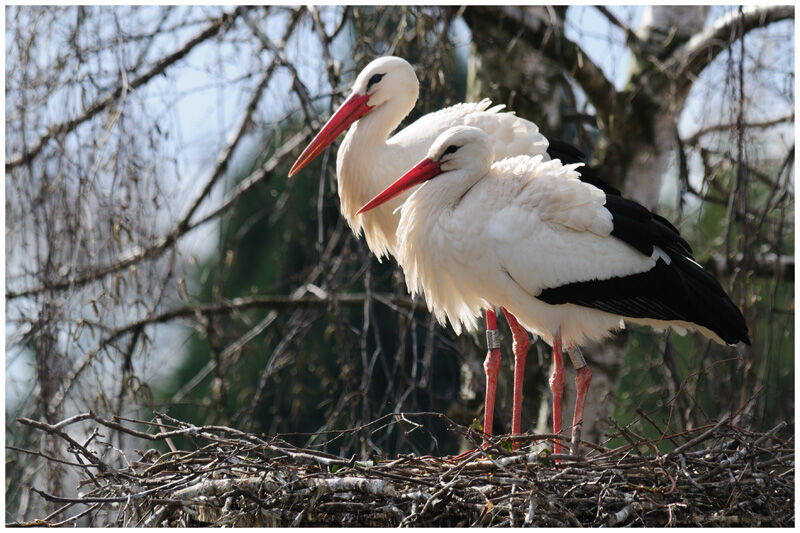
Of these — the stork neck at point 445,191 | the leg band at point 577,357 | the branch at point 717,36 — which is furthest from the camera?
the branch at point 717,36

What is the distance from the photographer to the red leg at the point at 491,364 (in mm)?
4379

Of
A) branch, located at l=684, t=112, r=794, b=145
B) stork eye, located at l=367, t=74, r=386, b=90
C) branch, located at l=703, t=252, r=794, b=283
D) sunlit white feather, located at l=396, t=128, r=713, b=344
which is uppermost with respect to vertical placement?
branch, located at l=684, t=112, r=794, b=145

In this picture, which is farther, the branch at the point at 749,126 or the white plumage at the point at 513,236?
the branch at the point at 749,126

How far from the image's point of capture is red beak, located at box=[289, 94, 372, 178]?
173 inches

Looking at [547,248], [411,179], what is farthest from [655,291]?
[411,179]

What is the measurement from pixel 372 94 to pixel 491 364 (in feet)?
4.23

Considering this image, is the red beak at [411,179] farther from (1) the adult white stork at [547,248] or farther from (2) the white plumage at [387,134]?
(2) the white plumage at [387,134]

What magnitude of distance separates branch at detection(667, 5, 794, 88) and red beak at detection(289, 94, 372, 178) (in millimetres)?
1550

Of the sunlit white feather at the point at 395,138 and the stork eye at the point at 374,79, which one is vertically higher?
the stork eye at the point at 374,79

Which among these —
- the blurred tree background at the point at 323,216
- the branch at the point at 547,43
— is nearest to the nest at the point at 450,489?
the blurred tree background at the point at 323,216

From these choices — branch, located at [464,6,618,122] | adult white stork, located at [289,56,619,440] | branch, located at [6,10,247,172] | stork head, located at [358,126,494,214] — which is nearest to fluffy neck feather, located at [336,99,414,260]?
adult white stork, located at [289,56,619,440]

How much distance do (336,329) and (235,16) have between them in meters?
1.63

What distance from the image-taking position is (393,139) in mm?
4535

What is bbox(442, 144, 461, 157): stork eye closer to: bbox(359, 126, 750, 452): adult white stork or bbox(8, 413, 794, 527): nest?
bbox(359, 126, 750, 452): adult white stork
